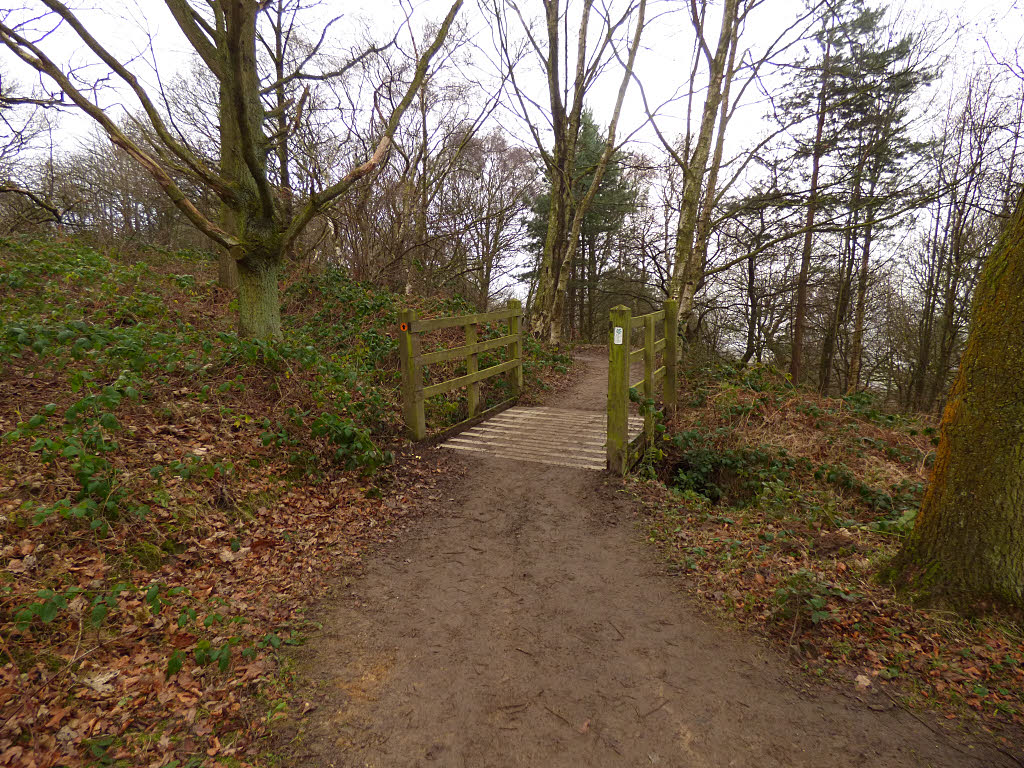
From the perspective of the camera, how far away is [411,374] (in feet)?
20.3

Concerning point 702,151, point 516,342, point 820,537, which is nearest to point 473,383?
point 516,342

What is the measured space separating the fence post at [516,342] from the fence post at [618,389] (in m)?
2.69

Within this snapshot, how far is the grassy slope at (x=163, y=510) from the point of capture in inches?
94.2

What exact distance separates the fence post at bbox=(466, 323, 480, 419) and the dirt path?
3.18 metres

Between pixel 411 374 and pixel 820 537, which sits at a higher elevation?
pixel 411 374

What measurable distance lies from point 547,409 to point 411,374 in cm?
298

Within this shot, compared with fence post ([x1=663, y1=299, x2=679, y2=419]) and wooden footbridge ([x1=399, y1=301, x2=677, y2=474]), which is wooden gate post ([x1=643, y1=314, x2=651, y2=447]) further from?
fence post ([x1=663, y1=299, x2=679, y2=419])

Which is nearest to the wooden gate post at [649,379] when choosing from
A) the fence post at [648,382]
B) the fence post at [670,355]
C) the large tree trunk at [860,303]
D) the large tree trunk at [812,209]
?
the fence post at [648,382]

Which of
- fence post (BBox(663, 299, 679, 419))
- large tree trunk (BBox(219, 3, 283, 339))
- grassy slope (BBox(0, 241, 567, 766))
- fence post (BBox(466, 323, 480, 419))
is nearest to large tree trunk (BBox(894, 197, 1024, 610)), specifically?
grassy slope (BBox(0, 241, 567, 766))

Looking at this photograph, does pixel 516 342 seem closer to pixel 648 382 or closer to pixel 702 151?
pixel 648 382

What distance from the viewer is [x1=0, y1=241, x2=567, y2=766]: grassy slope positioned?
2.39 m

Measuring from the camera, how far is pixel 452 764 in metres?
2.33

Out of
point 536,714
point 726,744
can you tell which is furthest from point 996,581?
point 536,714

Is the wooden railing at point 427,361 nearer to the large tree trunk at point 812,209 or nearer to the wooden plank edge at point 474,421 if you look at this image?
the wooden plank edge at point 474,421
